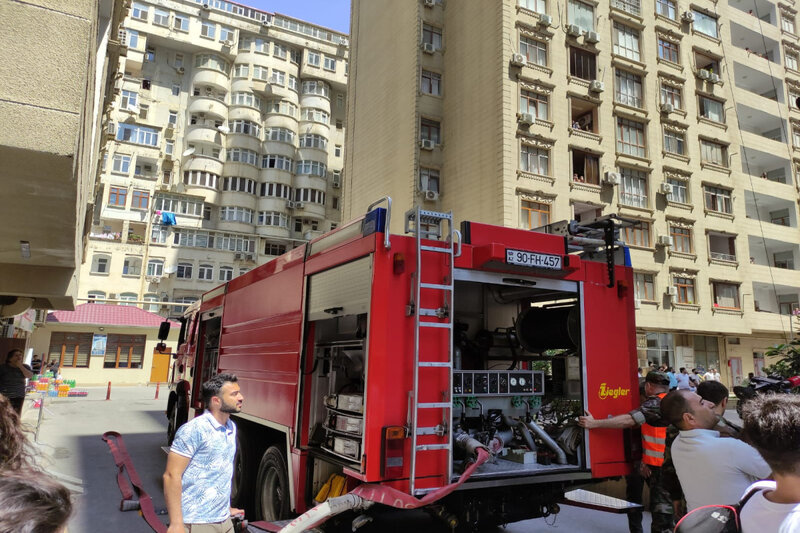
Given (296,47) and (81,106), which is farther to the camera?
(296,47)

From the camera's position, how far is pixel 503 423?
5473 mm

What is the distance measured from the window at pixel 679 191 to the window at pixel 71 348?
119 feet

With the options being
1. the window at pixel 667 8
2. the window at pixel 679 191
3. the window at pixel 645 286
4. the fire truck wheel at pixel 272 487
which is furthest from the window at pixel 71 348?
the window at pixel 667 8

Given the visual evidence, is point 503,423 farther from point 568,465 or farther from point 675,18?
point 675,18

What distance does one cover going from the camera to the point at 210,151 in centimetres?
4369

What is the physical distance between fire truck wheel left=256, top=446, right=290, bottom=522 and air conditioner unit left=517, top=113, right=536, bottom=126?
20.2m

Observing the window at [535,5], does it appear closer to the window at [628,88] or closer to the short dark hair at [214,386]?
the window at [628,88]

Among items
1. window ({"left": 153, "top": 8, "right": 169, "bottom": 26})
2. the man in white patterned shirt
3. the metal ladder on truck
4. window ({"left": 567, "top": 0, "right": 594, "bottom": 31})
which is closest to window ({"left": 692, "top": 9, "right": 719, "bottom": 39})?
window ({"left": 567, "top": 0, "right": 594, "bottom": 31})

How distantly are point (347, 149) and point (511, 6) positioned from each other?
12440 mm

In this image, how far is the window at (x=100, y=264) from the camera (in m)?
37.6

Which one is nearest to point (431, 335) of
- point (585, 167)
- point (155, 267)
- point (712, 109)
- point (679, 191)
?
point (585, 167)

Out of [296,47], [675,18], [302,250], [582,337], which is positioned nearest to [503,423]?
[582,337]

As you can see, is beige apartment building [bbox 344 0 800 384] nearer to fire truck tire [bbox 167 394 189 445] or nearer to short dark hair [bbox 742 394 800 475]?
fire truck tire [bbox 167 394 189 445]

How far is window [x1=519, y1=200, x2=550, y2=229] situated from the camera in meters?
22.8
